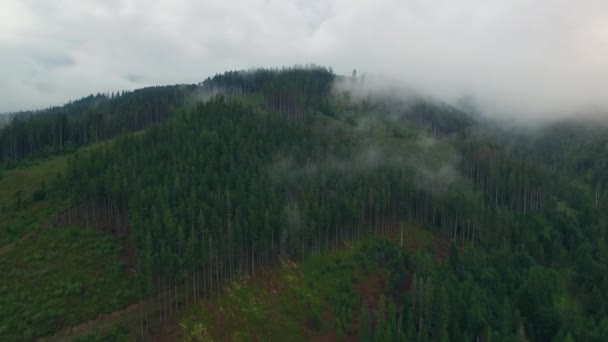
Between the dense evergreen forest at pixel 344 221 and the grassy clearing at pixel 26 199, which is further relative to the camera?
the grassy clearing at pixel 26 199

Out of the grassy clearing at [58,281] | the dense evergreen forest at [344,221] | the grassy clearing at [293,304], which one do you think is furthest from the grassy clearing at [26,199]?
the grassy clearing at [293,304]

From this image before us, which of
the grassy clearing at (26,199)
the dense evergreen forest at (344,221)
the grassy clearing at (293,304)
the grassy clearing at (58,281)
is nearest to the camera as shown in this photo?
the grassy clearing at (58,281)

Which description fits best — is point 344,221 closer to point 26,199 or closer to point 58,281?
point 58,281

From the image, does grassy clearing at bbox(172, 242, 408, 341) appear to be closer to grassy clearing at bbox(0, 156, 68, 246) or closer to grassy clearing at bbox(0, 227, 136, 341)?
grassy clearing at bbox(0, 227, 136, 341)

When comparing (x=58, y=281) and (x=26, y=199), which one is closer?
(x=58, y=281)

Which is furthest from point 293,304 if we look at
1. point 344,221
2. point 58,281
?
point 58,281

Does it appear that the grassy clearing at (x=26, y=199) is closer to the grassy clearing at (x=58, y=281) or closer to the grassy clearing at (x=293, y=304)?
the grassy clearing at (x=58, y=281)
